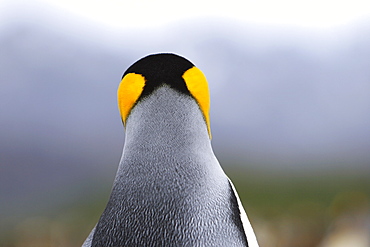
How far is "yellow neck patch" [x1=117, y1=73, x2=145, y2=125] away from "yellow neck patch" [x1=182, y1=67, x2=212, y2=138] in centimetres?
9

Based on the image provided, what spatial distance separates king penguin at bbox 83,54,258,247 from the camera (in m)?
0.71

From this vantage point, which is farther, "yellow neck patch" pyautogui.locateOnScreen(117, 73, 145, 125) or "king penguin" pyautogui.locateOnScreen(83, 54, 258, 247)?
"yellow neck patch" pyautogui.locateOnScreen(117, 73, 145, 125)

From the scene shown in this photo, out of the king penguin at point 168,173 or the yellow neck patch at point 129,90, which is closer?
the king penguin at point 168,173

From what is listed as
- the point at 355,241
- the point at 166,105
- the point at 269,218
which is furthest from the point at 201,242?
the point at 269,218

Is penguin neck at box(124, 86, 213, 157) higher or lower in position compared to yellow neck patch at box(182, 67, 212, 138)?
lower

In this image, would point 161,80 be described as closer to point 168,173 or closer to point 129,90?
point 129,90

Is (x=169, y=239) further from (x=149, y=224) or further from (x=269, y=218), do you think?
(x=269, y=218)

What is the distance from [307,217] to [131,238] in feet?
9.93

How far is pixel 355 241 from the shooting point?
2514 millimetres

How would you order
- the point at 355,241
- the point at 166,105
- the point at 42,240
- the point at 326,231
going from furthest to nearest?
1. the point at 42,240
2. the point at 326,231
3. the point at 355,241
4. the point at 166,105

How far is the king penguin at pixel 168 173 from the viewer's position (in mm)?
707

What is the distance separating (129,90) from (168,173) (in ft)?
0.70

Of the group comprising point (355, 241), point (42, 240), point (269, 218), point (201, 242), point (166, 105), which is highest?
point (269, 218)

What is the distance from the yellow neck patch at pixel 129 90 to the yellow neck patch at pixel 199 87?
90mm
